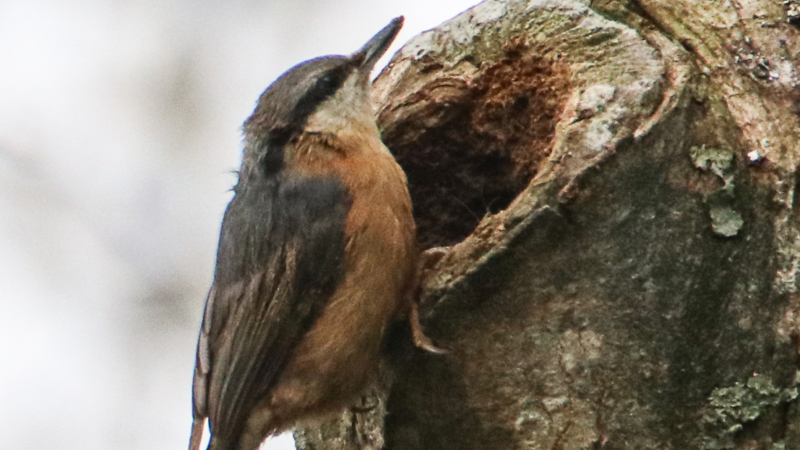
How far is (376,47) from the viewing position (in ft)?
11.3

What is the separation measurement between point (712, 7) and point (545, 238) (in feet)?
3.11

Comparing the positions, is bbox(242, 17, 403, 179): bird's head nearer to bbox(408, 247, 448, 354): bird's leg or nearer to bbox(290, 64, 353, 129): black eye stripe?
bbox(290, 64, 353, 129): black eye stripe

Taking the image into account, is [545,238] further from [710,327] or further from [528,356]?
[710,327]

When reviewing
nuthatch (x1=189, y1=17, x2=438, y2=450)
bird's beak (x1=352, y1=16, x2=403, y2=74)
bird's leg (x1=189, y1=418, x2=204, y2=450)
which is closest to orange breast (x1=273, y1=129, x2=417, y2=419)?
nuthatch (x1=189, y1=17, x2=438, y2=450)

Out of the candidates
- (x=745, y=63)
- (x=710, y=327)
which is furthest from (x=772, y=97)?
(x=710, y=327)

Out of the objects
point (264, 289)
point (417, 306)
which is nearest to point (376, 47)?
point (264, 289)

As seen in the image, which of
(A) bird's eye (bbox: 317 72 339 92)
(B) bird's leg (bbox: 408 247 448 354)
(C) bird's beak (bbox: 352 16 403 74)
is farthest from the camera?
(C) bird's beak (bbox: 352 16 403 74)

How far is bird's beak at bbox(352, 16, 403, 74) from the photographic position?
11.2ft

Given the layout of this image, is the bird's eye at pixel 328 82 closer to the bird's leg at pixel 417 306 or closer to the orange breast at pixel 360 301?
the orange breast at pixel 360 301

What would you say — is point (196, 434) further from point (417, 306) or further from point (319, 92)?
point (319, 92)

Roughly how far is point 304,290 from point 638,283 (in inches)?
40.7

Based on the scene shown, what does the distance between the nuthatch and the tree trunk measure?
253 mm

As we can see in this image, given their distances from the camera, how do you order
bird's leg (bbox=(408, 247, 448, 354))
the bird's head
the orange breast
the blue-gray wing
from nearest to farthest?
bird's leg (bbox=(408, 247, 448, 354))
the orange breast
the blue-gray wing
the bird's head

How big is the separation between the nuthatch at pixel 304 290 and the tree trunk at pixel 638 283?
0.83ft
